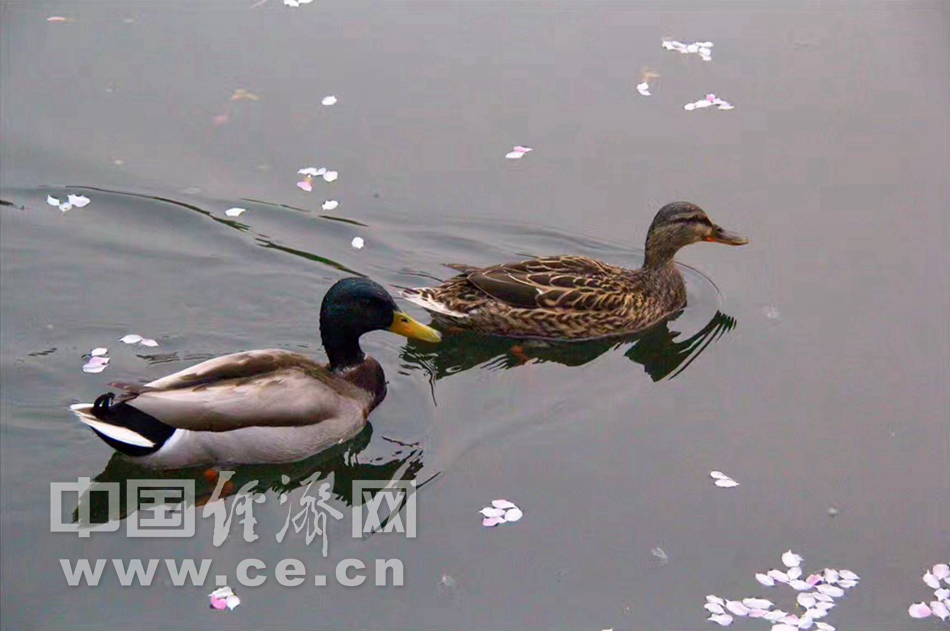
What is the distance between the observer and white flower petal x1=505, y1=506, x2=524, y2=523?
23.9 ft

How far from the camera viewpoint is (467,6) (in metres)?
12.4

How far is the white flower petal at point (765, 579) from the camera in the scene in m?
6.96

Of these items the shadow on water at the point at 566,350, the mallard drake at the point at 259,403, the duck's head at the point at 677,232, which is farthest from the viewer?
the duck's head at the point at 677,232

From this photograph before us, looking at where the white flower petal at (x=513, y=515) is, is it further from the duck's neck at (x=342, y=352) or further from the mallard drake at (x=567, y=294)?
the mallard drake at (x=567, y=294)

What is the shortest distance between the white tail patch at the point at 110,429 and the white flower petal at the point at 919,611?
4000mm

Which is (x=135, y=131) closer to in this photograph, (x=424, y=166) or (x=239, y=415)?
(x=424, y=166)

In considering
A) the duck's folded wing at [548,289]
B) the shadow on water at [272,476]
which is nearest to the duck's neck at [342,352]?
the shadow on water at [272,476]

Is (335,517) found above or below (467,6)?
below

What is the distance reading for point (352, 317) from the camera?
815 centimetres

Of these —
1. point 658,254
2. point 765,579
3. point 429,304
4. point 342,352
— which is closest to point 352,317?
point 342,352

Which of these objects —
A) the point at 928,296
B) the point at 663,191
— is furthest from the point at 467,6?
the point at 928,296

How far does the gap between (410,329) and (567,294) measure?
1215 mm

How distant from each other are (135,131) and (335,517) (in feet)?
14.9

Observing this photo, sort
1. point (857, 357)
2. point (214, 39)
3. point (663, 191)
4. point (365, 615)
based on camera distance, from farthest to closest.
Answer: point (214, 39), point (663, 191), point (857, 357), point (365, 615)
